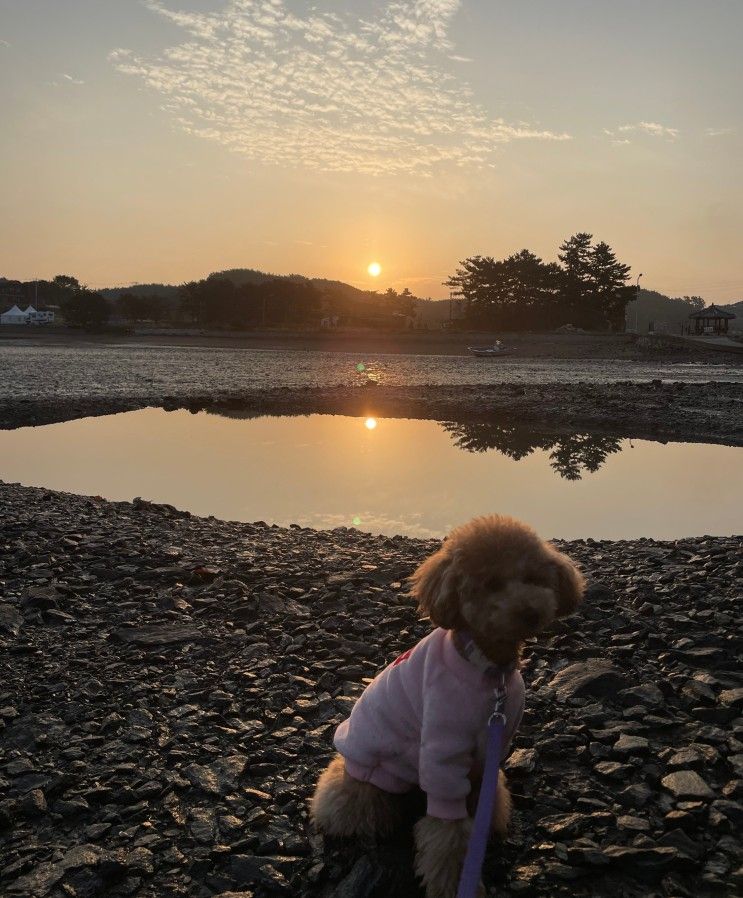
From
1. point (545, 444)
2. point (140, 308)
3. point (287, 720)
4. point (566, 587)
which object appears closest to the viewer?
point (566, 587)

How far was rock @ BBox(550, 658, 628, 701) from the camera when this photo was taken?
4.64 metres

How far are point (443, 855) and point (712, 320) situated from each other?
109 meters

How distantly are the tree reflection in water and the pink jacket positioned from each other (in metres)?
9.54

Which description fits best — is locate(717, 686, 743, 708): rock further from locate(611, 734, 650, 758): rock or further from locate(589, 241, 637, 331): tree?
locate(589, 241, 637, 331): tree

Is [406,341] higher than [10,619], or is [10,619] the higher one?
[406,341]

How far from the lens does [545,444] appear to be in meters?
15.7

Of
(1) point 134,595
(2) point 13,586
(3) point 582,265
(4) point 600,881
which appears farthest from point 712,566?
(3) point 582,265

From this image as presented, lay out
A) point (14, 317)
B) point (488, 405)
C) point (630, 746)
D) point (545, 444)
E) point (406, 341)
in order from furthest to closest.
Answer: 1. point (14, 317)
2. point (406, 341)
3. point (488, 405)
4. point (545, 444)
5. point (630, 746)

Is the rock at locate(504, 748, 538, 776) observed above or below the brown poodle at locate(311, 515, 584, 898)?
below

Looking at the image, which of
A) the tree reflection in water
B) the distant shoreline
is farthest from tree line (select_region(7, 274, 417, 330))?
the tree reflection in water

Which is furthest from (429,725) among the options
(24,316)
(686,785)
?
(24,316)

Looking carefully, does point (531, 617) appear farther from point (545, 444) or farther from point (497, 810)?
point (545, 444)

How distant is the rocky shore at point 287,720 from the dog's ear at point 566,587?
3.79ft

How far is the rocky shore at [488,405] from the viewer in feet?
60.1
